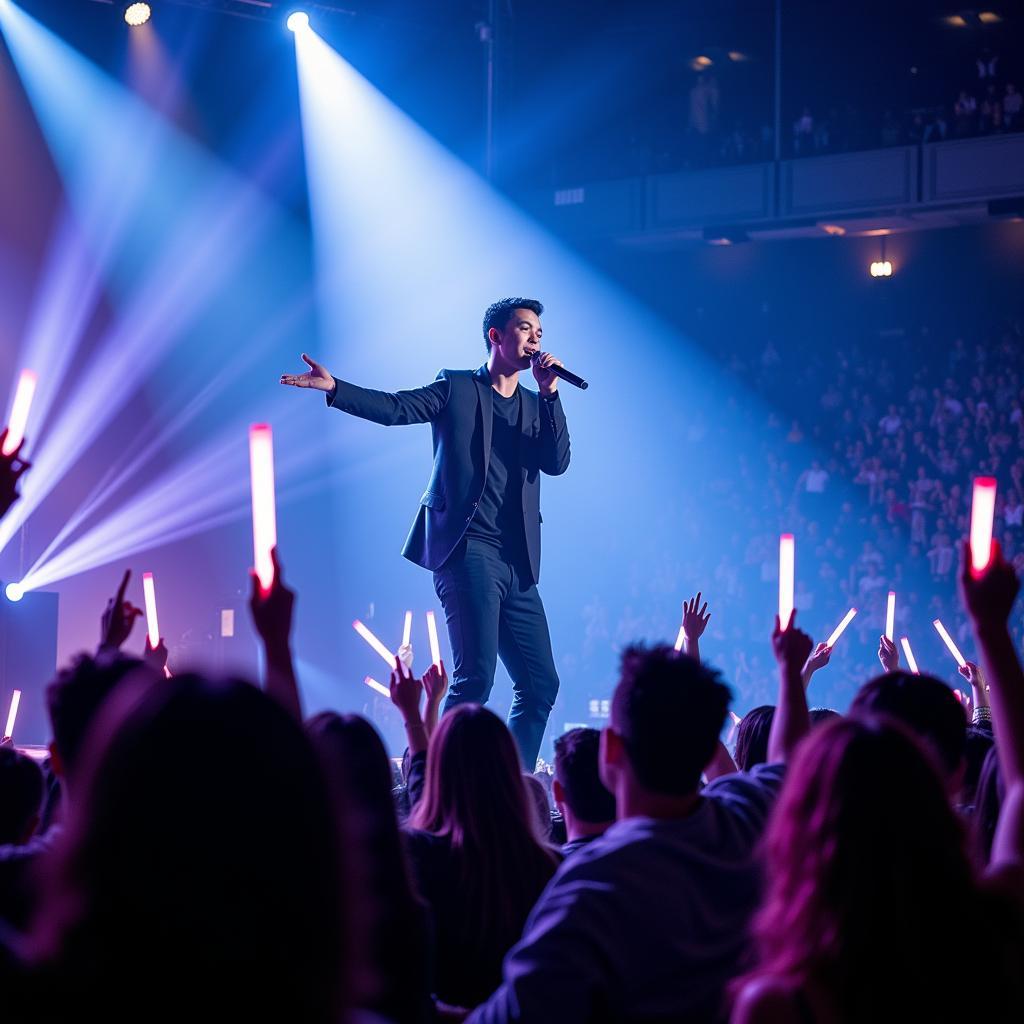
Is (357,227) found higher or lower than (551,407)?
higher

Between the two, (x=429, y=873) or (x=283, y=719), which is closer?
(x=283, y=719)

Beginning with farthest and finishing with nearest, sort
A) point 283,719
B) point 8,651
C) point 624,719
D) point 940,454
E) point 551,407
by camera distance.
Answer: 1. point 940,454
2. point 8,651
3. point 551,407
4. point 624,719
5. point 283,719

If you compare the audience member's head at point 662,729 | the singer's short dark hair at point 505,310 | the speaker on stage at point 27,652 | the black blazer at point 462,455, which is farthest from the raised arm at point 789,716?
the speaker on stage at point 27,652

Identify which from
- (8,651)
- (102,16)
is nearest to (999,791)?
(8,651)

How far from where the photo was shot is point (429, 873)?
255 centimetres

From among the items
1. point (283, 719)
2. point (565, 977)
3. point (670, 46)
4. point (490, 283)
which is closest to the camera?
point (283, 719)

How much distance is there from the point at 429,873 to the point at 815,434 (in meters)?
14.7

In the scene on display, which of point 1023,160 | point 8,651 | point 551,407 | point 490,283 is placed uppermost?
point 1023,160

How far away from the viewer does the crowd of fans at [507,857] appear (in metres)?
0.98

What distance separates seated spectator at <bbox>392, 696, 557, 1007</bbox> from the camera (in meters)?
2.55

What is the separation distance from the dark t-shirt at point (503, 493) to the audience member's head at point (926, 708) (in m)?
2.95

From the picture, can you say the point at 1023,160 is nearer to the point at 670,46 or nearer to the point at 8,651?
the point at 670,46

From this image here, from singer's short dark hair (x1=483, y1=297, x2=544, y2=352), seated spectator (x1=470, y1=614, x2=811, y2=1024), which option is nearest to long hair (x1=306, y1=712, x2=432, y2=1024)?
seated spectator (x1=470, y1=614, x2=811, y2=1024)

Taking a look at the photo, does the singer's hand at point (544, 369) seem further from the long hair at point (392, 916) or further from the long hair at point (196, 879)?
the long hair at point (196, 879)
